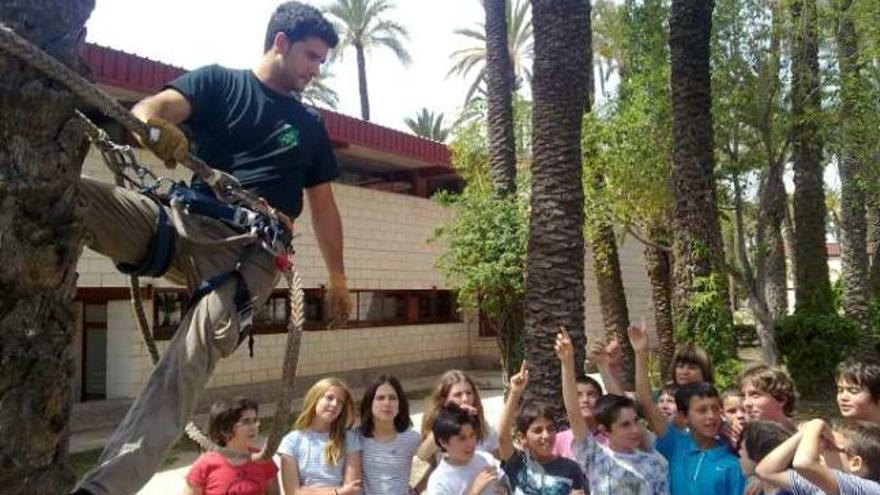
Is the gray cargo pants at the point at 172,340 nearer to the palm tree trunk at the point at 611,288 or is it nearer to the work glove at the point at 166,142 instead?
the work glove at the point at 166,142

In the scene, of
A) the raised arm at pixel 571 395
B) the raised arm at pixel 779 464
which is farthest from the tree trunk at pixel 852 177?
the raised arm at pixel 779 464

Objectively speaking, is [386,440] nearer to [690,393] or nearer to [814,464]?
[690,393]

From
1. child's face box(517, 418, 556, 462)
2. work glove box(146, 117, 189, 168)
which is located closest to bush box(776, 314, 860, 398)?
child's face box(517, 418, 556, 462)

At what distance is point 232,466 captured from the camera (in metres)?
4.65

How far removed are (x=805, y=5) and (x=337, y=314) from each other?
9401 mm

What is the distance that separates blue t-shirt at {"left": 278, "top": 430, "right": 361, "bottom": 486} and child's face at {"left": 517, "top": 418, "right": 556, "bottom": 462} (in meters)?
1.06

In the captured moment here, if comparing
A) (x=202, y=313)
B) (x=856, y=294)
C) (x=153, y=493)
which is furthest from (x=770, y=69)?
(x=202, y=313)

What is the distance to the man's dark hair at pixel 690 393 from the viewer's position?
14.7 ft

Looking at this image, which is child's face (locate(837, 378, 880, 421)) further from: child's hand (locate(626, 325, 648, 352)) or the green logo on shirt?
the green logo on shirt

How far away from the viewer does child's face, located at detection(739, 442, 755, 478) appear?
408 cm

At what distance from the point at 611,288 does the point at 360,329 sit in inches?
213

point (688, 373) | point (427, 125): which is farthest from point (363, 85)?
point (688, 373)

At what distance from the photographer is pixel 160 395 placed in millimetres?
2168

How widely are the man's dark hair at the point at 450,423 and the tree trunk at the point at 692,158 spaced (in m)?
5.81
